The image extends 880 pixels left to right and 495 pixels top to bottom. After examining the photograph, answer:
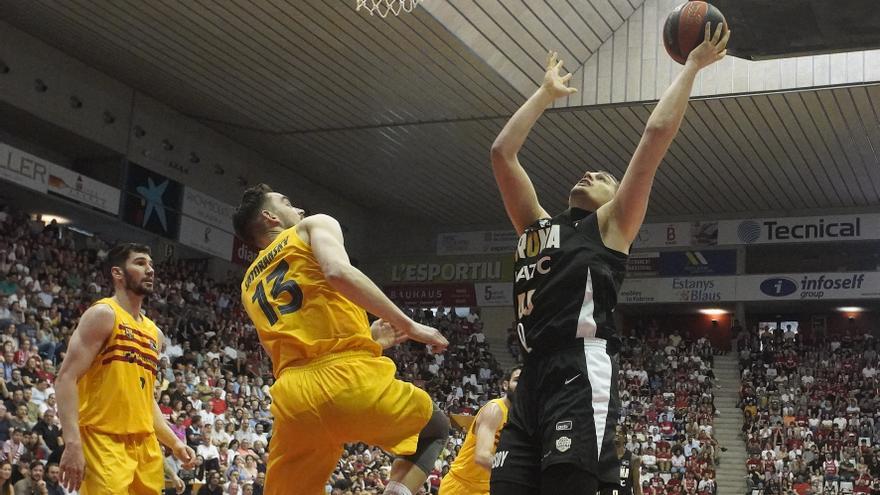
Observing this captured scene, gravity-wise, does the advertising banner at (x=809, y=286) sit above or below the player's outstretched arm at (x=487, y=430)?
above

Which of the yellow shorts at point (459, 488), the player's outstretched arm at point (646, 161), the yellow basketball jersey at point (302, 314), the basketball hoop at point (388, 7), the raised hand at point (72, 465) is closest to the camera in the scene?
the player's outstretched arm at point (646, 161)

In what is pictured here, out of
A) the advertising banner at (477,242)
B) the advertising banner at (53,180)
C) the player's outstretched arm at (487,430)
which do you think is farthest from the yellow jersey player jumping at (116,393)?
the advertising banner at (477,242)

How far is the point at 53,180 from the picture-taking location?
25.2 m

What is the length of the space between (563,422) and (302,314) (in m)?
1.48

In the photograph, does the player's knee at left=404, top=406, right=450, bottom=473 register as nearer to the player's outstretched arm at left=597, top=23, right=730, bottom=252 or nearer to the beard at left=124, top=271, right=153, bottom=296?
the player's outstretched arm at left=597, top=23, right=730, bottom=252

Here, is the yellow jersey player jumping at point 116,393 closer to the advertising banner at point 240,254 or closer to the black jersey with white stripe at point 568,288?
the black jersey with white stripe at point 568,288

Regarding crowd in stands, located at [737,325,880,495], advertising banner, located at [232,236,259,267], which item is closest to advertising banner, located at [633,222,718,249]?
crowd in stands, located at [737,325,880,495]

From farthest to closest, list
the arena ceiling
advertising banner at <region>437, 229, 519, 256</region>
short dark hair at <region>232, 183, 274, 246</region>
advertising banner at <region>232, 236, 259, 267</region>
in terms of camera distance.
→ advertising banner at <region>437, 229, 519, 256</region> → advertising banner at <region>232, 236, 259, 267</region> → the arena ceiling → short dark hair at <region>232, 183, 274, 246</region>

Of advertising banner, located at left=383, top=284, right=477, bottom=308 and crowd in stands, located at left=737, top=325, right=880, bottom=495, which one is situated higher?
advertising banner, located at left=383, top=284, right=477, bottom=308

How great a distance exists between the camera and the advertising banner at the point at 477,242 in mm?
36406

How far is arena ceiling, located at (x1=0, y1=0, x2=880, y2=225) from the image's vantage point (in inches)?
845

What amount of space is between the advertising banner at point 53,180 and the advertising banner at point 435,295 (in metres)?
12.0

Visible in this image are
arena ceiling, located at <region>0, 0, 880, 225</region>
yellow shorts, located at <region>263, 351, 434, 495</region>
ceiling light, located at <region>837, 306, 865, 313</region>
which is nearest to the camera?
yellow shorts, located at <region>263, 351, 434, 495</region>

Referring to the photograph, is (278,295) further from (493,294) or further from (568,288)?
(493,294)
